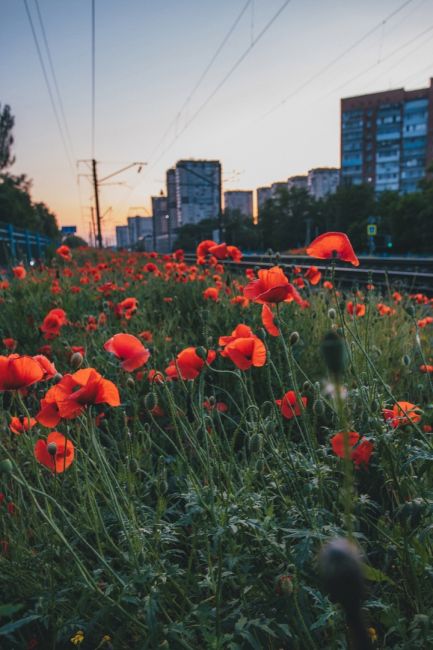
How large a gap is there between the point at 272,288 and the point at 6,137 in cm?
5292

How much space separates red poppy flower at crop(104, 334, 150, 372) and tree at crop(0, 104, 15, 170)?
5191 cm

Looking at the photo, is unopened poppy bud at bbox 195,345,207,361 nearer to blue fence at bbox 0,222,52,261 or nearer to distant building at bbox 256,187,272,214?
blue fence at bbox 0,222,52,261

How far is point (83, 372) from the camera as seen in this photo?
1.25m

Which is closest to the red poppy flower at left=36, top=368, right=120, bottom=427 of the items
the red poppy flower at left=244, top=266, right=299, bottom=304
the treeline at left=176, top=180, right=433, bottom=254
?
the red poppy flower at left=244, top=266, right=299, bottom=304

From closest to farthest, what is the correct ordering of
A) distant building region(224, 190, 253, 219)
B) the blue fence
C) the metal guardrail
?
the metal guardrail, the blue fence, distant building region(224, 190, 253, 219)

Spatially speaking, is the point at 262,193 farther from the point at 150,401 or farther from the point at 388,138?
the point at 150,401

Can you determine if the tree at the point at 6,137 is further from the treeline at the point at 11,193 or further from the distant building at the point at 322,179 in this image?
the distant building at the point at 322,179

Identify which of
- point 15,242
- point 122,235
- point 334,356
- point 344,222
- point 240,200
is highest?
point 240,200

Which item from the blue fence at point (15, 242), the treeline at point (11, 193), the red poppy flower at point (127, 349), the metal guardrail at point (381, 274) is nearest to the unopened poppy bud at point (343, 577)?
the red poppy flower at point (127, 349)

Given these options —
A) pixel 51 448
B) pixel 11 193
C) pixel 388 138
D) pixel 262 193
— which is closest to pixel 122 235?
pixel 262 193

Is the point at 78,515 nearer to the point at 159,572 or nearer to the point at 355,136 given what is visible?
the point at 159,572

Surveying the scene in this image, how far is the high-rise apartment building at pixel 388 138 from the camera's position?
85.2m

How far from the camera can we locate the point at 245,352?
1.53 meters

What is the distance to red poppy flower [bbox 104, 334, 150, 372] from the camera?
4.93 ft
